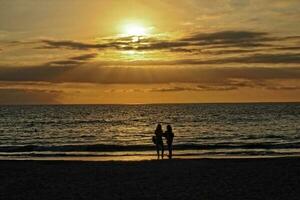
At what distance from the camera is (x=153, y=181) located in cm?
1755

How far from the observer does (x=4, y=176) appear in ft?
64.6

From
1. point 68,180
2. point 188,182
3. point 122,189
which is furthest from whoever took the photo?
point 68,180

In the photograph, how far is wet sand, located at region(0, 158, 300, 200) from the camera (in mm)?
14688

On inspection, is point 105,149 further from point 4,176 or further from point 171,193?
point 171,193

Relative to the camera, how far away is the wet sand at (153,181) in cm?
1469

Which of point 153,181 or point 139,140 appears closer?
point 153,181

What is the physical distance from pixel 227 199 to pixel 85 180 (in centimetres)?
634

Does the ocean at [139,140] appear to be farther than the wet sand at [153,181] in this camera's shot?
Yes

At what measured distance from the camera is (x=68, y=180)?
18250 millimetres

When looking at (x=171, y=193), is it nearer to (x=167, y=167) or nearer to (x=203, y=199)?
(x=203, y=199)

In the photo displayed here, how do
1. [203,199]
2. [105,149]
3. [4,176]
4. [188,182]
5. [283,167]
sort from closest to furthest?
Result: 1. [203,199]
2. [188,182]
3. [4,176]
4. [283,167]
5. [105,149]

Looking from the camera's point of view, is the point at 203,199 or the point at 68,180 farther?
the point at 68,180

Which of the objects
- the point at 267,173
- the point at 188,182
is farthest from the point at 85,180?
the point at 267,173

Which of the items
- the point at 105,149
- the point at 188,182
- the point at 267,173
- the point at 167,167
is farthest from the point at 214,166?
the point at 105,149
